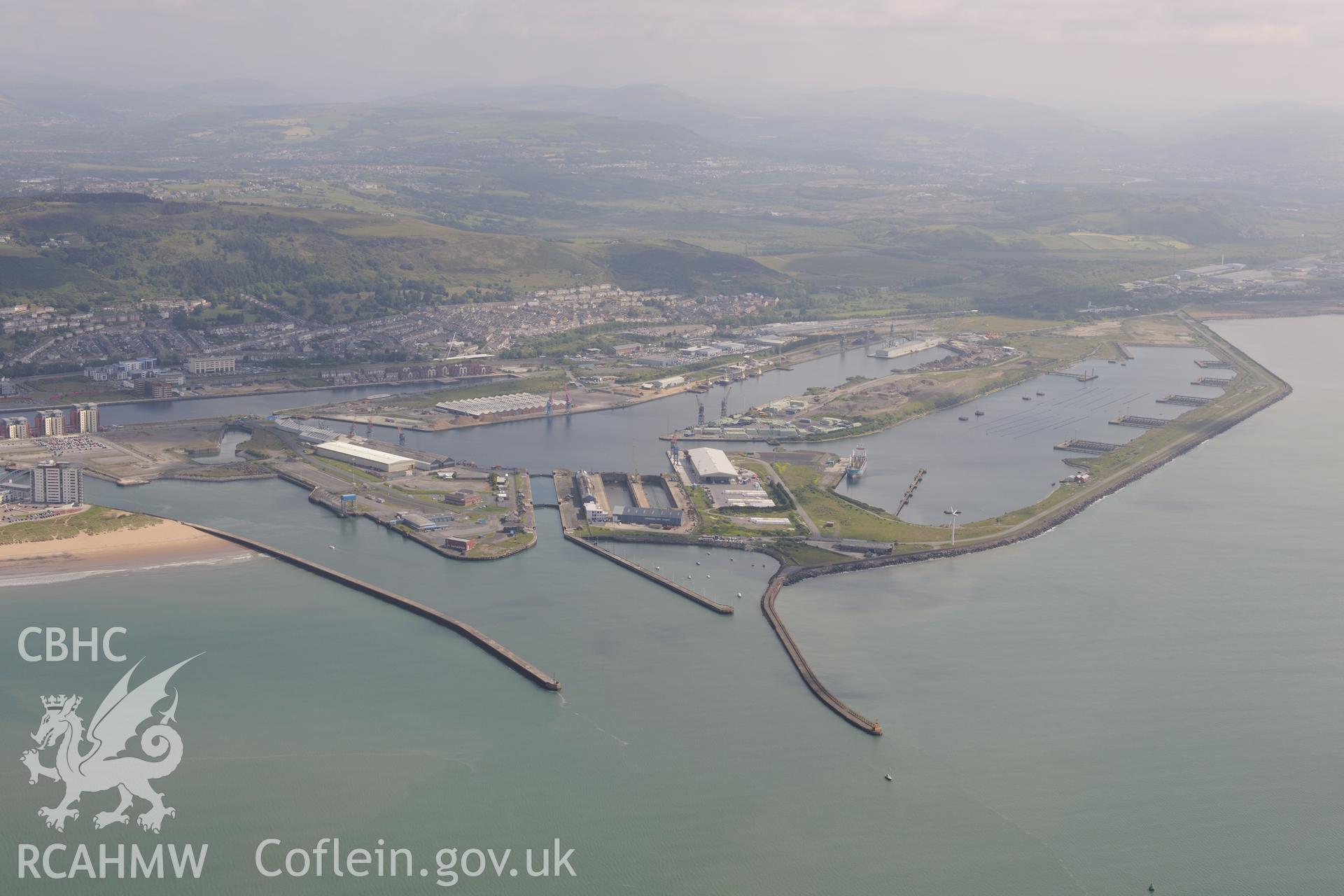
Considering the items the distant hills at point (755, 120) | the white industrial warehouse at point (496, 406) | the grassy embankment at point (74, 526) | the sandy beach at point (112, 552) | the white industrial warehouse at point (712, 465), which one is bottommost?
the white industrial warehouse at point (496, 406)

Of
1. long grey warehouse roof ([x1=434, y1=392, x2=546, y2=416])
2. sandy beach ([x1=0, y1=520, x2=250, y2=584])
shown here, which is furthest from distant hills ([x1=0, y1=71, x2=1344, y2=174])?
sandy beach ([x1=0, y1=520, x2=250, y2=584])

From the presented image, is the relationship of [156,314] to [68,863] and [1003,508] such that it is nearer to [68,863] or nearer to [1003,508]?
[1003,508]

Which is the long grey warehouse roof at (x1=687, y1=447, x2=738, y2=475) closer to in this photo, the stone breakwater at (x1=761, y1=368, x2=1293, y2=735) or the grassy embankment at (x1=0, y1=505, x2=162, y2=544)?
the stone breakwater at (x1=761, y1=368, x2=1293, y2=735)

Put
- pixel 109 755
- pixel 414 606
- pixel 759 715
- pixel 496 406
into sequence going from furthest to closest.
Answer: pixel 496 406 → pixel 414 606 → pixel 759 715 → pixel 109 755

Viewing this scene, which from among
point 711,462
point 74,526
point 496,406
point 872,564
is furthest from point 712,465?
point 74,526

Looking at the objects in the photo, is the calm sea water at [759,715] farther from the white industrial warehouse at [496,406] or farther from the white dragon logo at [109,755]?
the white industrial warehouse at [496,406]

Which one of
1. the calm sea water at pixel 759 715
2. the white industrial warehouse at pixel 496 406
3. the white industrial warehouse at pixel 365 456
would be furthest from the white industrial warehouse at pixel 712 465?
the white industrial warehouse at pixel 496 406

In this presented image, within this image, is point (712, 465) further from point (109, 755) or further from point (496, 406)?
point (109, 755)
